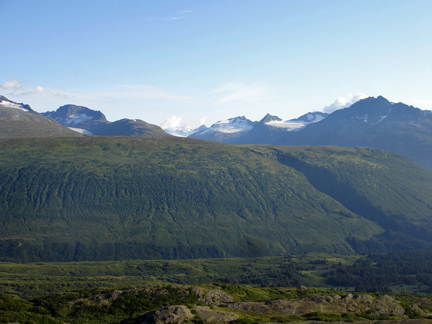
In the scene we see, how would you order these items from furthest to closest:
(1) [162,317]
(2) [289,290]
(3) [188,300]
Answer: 1. (2) [289,290]
2. (3) [188,300]
3. (1) [162,317]

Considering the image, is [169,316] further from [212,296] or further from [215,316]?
[212,296]

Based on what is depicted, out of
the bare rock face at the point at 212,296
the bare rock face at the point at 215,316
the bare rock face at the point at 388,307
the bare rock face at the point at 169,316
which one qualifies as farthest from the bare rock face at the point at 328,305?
the bare rock face at the point at 169,316

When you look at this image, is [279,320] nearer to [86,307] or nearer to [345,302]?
[345,302]

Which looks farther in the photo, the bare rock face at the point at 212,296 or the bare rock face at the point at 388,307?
the bare rock face at the point at 212,296

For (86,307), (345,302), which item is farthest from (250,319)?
(86,307)

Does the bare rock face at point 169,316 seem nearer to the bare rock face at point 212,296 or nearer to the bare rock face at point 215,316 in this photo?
the bare rock face at point 215,316

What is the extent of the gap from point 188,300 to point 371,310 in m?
43.3

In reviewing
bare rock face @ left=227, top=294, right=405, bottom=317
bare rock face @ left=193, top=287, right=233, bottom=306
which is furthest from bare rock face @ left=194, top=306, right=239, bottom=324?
bare rock face @ left=193, top=287, right=233, bottom=306

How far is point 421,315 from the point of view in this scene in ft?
283

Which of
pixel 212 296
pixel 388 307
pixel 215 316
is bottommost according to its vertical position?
pixel 212 296

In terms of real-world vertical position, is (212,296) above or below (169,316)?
below

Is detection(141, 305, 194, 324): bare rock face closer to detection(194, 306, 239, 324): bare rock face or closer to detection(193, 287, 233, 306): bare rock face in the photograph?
detection(194, 306, 239, 324): bare rock face

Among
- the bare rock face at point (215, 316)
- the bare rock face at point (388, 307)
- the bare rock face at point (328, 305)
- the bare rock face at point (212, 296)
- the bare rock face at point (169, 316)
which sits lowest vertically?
the bare rock face at point (212, 296)

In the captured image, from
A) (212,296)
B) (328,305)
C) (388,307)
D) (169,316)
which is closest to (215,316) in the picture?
(169,316)
